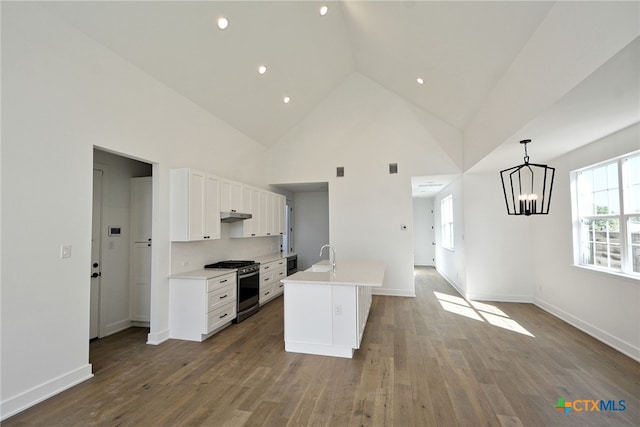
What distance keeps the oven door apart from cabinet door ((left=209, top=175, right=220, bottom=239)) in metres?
0.78

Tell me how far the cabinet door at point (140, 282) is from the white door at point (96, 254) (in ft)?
1.52

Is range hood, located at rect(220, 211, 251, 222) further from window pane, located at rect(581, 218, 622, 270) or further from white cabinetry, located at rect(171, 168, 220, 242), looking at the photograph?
window pane, located at rect(581, 218, 622, 270)

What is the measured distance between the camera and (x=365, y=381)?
2.62m

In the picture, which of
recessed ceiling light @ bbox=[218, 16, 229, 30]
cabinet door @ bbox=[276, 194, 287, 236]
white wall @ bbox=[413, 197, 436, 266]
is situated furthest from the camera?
white wall @ bbox=[413, 197, 436, 266]

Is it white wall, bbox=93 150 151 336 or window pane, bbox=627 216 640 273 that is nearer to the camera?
window pane, bbox=627 216 640 273

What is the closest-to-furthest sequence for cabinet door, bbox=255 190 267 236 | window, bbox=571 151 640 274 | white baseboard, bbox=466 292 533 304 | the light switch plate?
the light switch plate < window, bbox=571 151 640 274 < white baseboard, bbox=466 292 533 304 < cabinet door, bbox=255 190 267 236

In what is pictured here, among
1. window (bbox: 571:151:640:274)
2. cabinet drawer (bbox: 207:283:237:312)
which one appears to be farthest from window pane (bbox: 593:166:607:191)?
cabinet drawer (bbox: 207:283:237:312)

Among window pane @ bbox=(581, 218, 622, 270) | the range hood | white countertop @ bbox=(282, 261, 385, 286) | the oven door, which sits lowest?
the oven door

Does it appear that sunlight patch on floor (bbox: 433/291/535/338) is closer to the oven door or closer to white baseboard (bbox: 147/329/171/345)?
the oven door

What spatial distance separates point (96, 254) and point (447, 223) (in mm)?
7378

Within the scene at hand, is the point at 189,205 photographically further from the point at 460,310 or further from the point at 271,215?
the point at 460,310

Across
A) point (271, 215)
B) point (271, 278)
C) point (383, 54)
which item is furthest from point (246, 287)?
point (383, 54)

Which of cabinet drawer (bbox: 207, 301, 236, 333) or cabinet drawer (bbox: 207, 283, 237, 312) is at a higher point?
cabinet drawer (bbox: 207, 283, 237, 312)

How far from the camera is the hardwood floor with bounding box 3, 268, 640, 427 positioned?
84.0 inches
